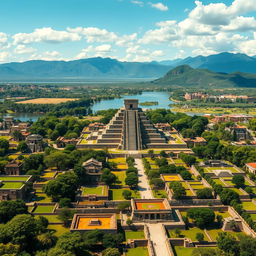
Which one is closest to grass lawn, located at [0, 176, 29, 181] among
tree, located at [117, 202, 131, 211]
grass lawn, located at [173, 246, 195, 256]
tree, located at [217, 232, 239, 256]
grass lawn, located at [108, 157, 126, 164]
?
tree, located at [117, 202, 131, 211]

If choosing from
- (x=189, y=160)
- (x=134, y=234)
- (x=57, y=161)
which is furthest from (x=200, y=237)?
(x=57, y=161)

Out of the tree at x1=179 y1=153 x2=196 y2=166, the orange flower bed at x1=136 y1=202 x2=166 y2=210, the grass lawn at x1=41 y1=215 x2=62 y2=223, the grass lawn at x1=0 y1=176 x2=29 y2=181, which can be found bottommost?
the grass lawn at x1=41 y1=215 x2=62 y2=223

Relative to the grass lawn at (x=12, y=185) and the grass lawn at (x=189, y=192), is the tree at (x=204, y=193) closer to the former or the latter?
the grass lawn at (x=189, y=192)

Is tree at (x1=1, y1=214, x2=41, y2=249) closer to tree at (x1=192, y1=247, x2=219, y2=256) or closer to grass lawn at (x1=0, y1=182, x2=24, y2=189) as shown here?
grass lawn at (x1=0, y1=182, x2=24, y2=189)

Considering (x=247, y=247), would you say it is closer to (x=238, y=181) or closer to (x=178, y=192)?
(x=178, y=192)

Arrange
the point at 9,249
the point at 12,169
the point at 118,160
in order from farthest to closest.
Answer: the point at 118,160 → the point at 12,169 → the point at 9,249

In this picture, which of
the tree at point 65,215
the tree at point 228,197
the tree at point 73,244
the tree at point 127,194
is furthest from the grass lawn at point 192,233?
the tree at point 65,215
